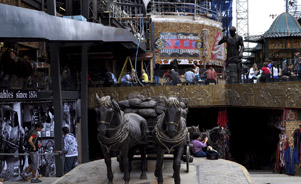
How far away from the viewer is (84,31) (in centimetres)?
1178

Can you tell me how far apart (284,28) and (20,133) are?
2936 centimetres

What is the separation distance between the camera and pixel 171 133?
7.86 metres

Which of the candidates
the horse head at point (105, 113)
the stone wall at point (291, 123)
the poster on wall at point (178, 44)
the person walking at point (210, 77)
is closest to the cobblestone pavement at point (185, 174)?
the horse head at point (105, 113)

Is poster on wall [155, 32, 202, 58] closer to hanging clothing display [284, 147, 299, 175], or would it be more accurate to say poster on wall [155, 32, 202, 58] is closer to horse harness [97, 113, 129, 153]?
hanging clothing display [284, 147, 299, 175]

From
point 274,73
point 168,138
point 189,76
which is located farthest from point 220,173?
point 189,76

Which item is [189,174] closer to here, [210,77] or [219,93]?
[219,93]

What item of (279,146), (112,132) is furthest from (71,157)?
(279,146)

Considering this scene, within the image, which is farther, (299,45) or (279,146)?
(299,45)

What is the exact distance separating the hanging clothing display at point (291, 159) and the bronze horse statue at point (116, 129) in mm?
8271

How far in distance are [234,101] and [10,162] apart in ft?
36.2

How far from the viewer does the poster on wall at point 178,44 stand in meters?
27.5

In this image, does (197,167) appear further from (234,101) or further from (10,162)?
(234,101)

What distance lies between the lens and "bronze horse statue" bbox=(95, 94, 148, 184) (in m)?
7.65

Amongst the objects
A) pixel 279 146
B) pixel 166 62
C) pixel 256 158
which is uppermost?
pixel 166 62
